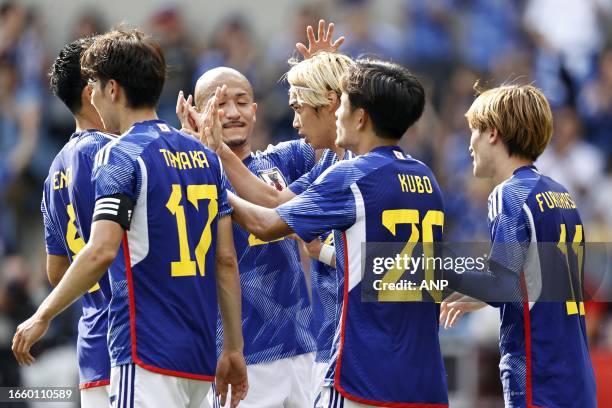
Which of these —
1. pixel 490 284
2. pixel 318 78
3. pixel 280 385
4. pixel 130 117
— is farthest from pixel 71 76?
pixel 490 284

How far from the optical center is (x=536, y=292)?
17.8 feet

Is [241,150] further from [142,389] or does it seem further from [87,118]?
[142,389]

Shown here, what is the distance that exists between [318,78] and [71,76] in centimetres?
131

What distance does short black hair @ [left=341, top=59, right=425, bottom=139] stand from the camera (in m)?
5.26

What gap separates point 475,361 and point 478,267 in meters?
5.14

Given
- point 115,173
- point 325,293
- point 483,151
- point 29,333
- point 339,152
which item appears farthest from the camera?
point 325,293

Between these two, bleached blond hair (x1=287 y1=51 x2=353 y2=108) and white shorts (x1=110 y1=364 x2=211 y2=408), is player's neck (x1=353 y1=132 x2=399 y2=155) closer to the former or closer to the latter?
bleached blond hair (x1=287 y1=51 x2=353 y2=108)

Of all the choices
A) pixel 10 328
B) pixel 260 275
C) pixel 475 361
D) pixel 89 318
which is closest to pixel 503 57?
pixel 475 361

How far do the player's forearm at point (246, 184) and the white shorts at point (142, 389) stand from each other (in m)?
1.25

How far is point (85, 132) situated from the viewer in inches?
237

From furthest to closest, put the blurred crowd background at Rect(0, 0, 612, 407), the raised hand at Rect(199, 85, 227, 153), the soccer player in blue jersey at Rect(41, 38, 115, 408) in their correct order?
the blurred crowd background at Rect(0, 0, 612, 407) < the soccer player in blue jersey at Rect(41, 38, 115, 408) < the raised hand at Rect(199, 85, 227, 153)

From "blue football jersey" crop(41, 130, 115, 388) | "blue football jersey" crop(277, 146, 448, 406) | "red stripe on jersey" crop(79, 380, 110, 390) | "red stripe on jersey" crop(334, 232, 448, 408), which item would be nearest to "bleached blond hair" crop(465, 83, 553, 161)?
"blue football jersey" crop(277, 146, 448, 406)

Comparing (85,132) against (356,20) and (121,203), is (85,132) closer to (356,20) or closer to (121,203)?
Answer: (121,203)

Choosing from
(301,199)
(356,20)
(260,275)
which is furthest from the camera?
(356,20)
